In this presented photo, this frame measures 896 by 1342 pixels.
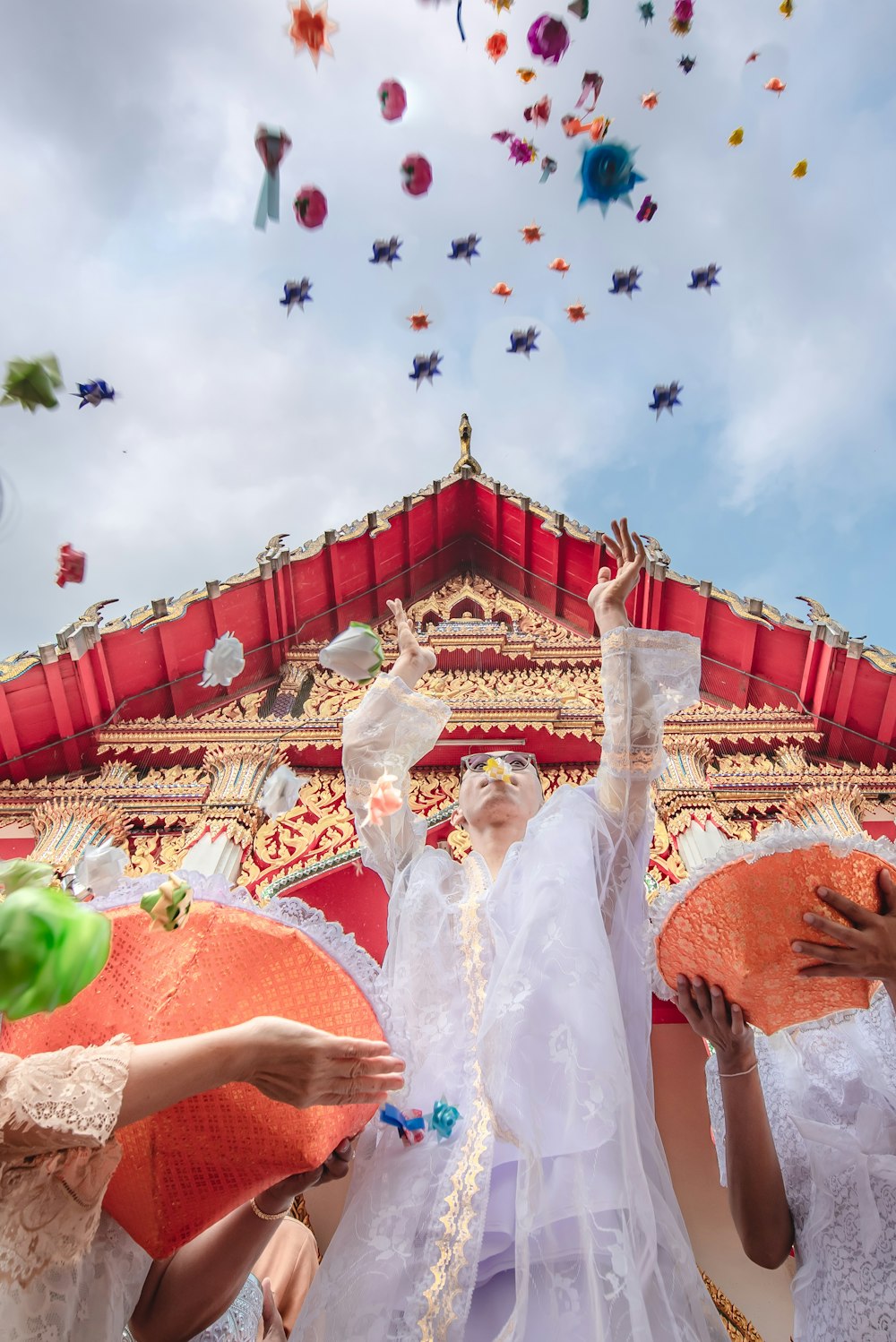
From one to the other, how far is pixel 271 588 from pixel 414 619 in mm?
1066

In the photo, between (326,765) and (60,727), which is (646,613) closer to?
(326,765)

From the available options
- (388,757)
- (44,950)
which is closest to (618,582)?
(388,757)

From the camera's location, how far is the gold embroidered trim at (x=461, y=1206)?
5.10 ft

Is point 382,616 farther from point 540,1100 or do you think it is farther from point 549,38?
point 540,1100

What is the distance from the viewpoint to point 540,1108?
1688mm

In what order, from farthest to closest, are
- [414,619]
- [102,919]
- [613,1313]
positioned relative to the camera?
[414,619]
[613,1313]
[102,919]

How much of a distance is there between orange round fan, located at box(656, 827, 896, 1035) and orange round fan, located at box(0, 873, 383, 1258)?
665mm

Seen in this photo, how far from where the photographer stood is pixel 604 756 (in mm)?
2273

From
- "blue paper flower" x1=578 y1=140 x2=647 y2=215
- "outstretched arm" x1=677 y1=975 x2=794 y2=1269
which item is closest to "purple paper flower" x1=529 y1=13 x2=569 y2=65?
"blue paper flower" x1=578 y1=140 x2=647 y2=215

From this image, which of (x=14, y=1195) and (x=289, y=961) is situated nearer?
(x=14, y=1195)

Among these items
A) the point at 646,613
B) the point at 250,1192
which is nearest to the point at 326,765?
the point at 646,613

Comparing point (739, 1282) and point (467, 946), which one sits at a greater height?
point (467, 946)

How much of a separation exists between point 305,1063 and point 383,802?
1199mm

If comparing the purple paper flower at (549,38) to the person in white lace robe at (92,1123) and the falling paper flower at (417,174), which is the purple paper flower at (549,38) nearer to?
the falling paper flower at (417,174)
